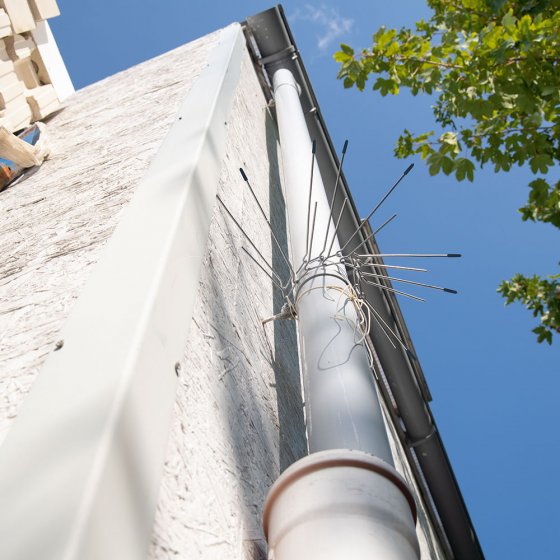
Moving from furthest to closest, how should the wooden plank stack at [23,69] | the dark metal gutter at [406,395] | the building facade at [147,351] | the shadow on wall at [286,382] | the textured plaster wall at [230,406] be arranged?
the dark metal gutter at [406,395], the wooden plank stack at [23,69], the shadow on wall at [286,382], the textured plaster wall at [230,406], the building facade at [147,351]

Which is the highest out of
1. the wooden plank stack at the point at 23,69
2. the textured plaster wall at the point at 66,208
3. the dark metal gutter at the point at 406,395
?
the wooden plank stack at the point at 23,69

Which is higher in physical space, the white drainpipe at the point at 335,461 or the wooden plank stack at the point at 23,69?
the wooden plank stack at the point at 23,69

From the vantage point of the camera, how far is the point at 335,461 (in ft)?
2.97

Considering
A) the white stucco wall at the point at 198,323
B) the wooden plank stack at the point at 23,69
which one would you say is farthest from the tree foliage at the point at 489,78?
the wooden plank stack at the point at 23,69

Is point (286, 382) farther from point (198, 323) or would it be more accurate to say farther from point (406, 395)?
point (406, 395)

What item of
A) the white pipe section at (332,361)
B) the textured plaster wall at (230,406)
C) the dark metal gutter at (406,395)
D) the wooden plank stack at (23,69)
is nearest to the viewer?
the textured plaster wall at (230,406)

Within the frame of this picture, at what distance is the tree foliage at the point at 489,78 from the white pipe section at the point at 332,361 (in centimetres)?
112

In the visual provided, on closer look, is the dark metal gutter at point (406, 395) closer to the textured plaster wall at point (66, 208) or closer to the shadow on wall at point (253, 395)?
the textured plaster wall at point (66, 208)

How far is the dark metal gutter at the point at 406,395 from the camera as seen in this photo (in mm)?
3855

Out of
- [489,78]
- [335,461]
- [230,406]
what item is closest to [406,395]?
[489,78]

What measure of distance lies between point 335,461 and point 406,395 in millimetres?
3188

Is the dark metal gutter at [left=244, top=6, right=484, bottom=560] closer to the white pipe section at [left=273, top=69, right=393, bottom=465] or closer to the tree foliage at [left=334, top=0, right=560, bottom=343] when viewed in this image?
the tree foliage at [left=334, top=0, right=560, bottom=343]

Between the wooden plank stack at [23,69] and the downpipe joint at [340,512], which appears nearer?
the downpipe joint at [340,512]

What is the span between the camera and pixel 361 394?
Answer: 1.23 metres
